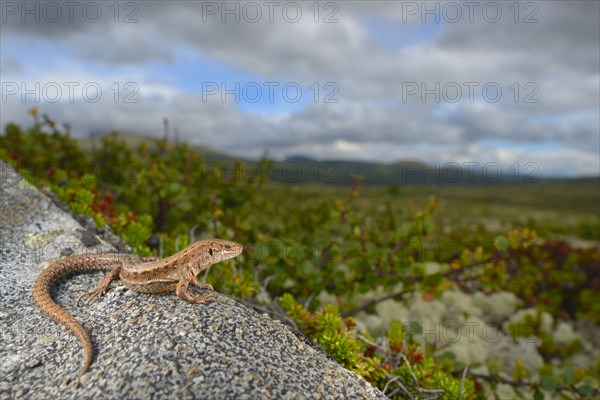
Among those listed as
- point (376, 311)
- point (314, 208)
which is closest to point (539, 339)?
point (376, 311)

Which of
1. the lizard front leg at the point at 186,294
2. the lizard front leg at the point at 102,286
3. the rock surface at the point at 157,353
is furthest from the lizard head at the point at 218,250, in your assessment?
the lizard front leg at the point at 102,286

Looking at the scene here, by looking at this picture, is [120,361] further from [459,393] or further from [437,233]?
[437,233]

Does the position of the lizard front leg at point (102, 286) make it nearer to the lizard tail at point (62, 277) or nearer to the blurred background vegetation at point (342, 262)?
the lizard tail at point (62, 277)

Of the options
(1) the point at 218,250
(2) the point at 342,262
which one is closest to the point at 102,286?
(1) the point at 218,250

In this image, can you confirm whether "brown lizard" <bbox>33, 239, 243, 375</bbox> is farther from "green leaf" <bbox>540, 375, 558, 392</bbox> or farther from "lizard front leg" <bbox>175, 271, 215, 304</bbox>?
"green leaf" <bbox>540, 375, 558, 392</bbox>

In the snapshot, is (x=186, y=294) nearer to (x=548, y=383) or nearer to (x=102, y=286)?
(x=102, y=286)

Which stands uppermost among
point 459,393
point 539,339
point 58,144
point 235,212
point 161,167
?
point 58,144
